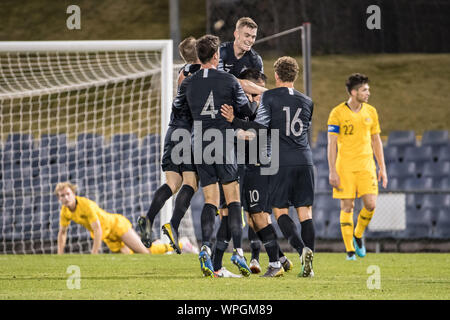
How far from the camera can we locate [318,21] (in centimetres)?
2558

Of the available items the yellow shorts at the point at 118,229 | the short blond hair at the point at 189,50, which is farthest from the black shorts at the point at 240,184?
the yellow shorts at the point at 118,229

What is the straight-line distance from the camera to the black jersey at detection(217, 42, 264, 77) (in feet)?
22.3

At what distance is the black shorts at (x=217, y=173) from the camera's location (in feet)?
19.5

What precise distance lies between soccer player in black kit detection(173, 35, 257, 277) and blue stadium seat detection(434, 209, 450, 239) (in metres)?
8.05

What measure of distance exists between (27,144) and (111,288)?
10.9 meters

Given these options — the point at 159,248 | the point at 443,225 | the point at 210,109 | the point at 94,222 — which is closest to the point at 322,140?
the point at 443,225

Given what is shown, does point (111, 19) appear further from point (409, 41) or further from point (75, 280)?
point (75, 280)

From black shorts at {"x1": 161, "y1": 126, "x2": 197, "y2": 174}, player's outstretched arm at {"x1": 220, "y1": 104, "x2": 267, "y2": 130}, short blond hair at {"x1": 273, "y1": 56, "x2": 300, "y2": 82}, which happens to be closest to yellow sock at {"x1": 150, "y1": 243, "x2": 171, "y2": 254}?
black shorts at {"x1": 161, "y1": 126, "x2": 197, "y2": 174}

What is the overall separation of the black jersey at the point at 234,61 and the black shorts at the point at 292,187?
3.42 feet

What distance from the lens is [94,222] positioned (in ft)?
32.6

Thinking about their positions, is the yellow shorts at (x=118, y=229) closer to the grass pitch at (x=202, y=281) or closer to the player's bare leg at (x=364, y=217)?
the grass pitch at (x=202, y=281)

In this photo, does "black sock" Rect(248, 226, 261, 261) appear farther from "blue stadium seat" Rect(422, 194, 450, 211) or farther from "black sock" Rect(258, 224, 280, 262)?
"blue stadium seat" Rect(422, 194, 450, 211)

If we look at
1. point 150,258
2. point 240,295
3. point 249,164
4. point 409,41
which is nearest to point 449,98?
point 409,41

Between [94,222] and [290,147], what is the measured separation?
4.29 m
